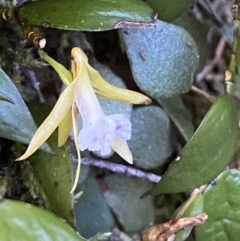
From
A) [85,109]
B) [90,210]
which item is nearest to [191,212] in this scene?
[90,210]

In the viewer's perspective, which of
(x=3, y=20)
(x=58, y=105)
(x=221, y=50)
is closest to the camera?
(x=58, y=105)

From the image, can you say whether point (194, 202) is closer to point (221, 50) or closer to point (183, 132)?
point (183, 132)

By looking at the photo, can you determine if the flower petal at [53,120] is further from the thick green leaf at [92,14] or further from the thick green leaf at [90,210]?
the thick green leaf at [90,210]

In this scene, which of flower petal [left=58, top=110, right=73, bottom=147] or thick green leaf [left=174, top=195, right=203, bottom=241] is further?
thick green leaf [left=174, top=195, right=203, bottom=241]

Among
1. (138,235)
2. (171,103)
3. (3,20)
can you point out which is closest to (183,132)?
(171,103)

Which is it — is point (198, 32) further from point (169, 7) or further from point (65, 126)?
point (65, 126)

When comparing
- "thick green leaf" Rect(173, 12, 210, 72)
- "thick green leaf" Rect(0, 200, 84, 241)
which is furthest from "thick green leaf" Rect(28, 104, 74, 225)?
"thick green leaf" Rect(173, 12, 210, 72)

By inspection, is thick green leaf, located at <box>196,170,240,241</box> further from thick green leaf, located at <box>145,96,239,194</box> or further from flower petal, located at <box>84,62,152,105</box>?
flower petal, located at <box>84,62,152,105</box>
